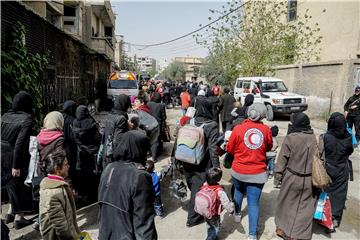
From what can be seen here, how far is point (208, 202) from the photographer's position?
381 centimetres

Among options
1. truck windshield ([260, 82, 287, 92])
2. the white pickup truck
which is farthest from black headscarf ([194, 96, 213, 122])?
truck windshield ([260, 82, 287, 92])

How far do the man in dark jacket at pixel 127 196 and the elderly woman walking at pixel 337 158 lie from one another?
281 centimetres

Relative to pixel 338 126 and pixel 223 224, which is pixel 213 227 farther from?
pixel 338 126

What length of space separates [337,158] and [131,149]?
120 inches

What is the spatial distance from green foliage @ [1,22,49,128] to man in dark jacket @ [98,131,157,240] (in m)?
3.80

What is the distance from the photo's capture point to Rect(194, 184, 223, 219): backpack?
150 inches

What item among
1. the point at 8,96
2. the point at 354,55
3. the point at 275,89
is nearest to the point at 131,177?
the point at 8,96

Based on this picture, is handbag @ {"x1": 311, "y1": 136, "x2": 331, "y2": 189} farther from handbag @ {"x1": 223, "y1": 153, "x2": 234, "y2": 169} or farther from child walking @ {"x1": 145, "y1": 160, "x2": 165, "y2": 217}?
child walking @ {"x1": 145, "y1": 160, "x2": 165, "y2": 217}

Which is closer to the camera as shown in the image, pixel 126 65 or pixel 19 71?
pixel 19 71

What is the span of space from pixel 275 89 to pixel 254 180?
12.9 m

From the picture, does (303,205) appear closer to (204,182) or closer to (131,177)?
(204,182)

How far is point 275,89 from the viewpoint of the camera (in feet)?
52.2

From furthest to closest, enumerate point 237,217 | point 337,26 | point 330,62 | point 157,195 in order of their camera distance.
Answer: point 337,26 → point 330,62 → point 157,195 → point 237,217

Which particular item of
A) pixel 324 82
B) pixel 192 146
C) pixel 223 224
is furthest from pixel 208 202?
pixel 324 82
